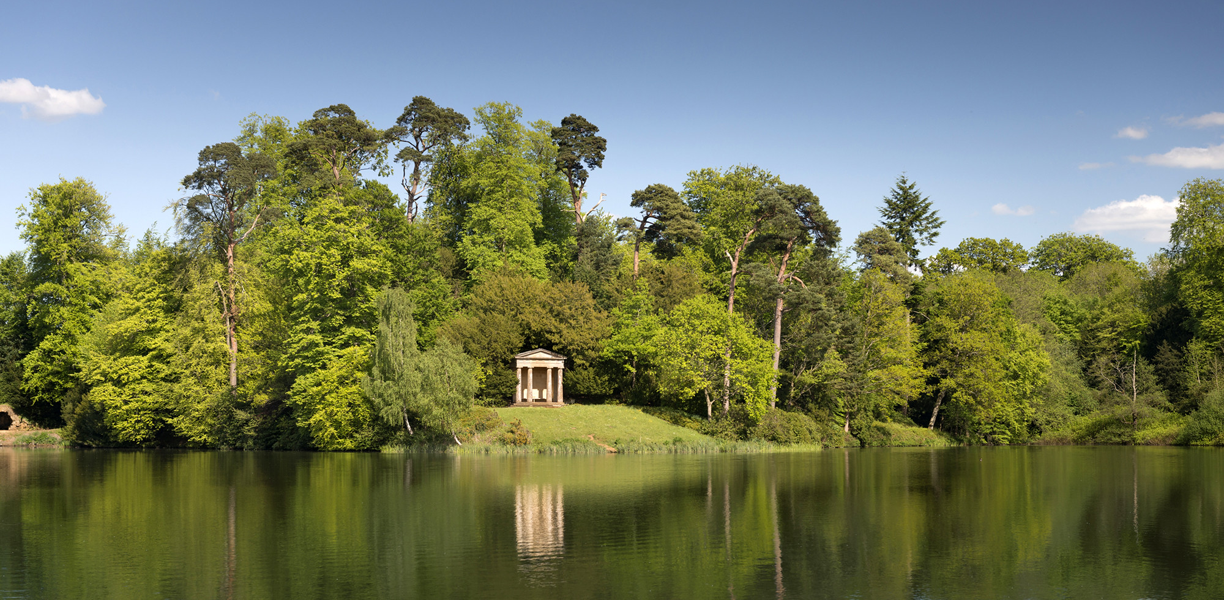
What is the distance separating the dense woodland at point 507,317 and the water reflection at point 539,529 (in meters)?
20.0

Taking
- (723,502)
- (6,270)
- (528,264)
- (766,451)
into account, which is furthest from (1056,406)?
(6,270)

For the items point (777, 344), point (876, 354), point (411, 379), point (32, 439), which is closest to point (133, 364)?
point (32, 439)

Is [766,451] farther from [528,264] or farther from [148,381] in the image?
[148,381]

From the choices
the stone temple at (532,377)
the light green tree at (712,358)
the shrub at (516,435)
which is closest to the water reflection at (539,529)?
the shrub at (516,435)

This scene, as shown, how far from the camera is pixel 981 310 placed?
64875 mm

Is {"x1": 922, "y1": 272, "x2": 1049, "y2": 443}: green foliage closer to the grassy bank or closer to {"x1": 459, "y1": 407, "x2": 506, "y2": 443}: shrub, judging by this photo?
{"x1": 459, "y1": 407, "x2": 506, "y2": 443}: shrub

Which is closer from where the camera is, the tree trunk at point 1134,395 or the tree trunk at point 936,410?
the tree trunk at point 1134,395

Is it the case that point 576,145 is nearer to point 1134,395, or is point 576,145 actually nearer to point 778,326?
point 778,326

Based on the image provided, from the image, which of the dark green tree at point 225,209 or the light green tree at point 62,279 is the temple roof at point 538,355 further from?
the light green tree at point 62,279

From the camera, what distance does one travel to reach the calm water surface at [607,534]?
52.2 feet

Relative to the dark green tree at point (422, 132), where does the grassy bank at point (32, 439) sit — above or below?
below

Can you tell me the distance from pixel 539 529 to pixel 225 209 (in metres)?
44.6

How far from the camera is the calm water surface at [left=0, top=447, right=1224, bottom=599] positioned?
52.2 ft

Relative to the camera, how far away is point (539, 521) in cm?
2270
